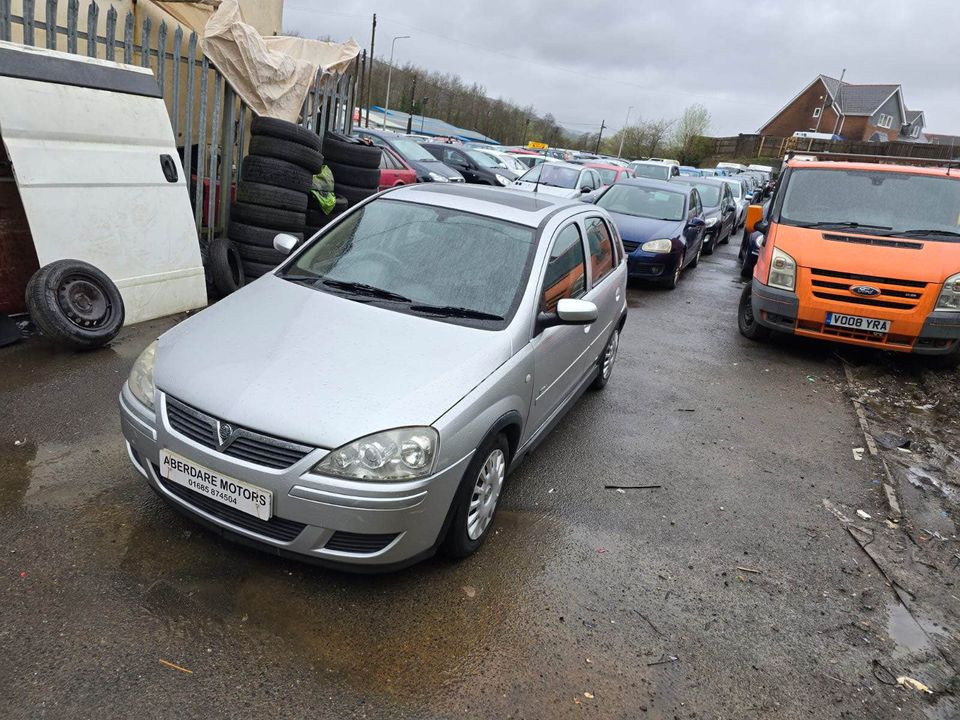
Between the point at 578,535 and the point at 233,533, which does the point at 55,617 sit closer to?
the point at 233,533

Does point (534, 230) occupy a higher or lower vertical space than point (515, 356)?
higher

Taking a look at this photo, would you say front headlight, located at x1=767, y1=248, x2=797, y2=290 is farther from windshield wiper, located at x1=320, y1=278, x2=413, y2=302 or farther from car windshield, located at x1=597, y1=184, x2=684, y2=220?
windshield wiper, located at x1=320, y1=278, x2=413, y2=302

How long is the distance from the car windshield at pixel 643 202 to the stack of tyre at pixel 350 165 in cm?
463

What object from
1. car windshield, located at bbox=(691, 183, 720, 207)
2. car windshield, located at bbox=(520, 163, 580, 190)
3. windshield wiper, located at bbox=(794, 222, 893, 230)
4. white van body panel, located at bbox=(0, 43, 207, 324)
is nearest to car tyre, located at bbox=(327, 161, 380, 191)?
white van body panel, located at bbox=(0, 43, 207, 324)

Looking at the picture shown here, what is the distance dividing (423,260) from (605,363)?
2.44 m

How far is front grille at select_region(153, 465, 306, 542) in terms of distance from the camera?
9.29 ft

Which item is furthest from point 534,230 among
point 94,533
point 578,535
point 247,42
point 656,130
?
point 656,130

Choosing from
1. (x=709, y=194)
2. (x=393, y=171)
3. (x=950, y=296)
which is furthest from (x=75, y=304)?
(x=709, y=194)

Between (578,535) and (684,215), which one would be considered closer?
(578,535)

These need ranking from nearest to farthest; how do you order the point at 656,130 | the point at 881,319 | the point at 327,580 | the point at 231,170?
the point at 327,580, the point at 881,319, the point at 231,170, the point at 656,130

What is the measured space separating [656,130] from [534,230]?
70724 mm

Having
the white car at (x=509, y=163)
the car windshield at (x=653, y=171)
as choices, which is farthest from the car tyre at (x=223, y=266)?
the car windshield at (x=653, y=171)

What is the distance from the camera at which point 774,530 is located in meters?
4.13

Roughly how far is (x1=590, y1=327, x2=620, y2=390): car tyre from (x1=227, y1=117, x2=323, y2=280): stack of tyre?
12.3ft
